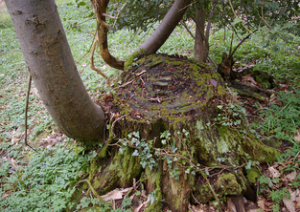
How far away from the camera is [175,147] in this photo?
1.89 metres

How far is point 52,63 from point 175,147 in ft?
4.34

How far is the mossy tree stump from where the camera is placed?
1834 millimetres

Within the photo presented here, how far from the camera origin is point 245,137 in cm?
208

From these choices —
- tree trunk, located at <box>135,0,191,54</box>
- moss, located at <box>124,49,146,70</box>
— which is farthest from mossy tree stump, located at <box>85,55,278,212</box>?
tree trunk, located at <box>135,0,191,54</box>

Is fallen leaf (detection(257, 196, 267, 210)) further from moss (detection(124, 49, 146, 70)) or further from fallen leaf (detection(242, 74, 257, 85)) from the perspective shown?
moss (detection(124, 49, 146, 70))

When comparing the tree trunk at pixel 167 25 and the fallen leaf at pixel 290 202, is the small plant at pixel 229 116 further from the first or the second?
the tree trunk at pixel 167 25

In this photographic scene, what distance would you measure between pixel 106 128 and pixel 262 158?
177cm

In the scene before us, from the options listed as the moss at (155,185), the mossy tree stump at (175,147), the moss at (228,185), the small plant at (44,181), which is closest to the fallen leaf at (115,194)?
the mossy tree stump at (175,147)

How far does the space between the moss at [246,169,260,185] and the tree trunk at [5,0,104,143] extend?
169 centimetres

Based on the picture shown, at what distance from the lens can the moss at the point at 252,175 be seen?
6.32 ft

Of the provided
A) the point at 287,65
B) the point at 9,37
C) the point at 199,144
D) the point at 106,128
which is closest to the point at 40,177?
the point at 106,128

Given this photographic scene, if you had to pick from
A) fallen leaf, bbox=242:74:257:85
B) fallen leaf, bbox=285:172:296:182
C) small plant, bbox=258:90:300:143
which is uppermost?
fallen leaf, bbox=242:74:257:85

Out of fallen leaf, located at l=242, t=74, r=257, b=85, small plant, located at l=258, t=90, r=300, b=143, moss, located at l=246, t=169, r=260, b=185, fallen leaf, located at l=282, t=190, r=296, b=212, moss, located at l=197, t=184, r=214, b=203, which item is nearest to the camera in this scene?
fallen leaf, located at l=282, t=190, r=296, b=212

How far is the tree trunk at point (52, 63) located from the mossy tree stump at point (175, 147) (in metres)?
0.39
